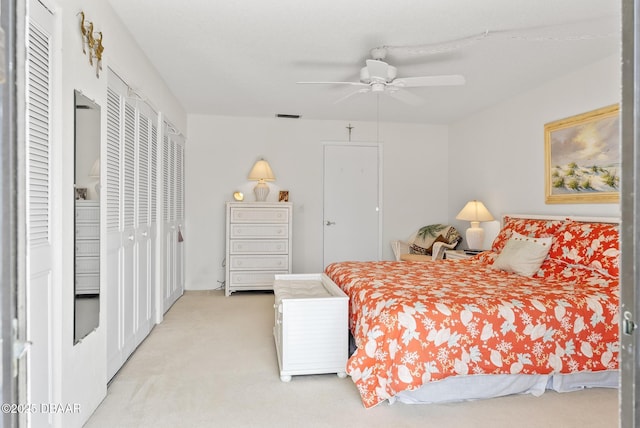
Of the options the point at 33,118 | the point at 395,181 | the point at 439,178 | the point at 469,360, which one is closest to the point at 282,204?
the point at 395,181

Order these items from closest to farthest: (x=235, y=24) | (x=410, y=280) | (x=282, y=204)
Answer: (x=235, y=24), (x=410, y=280), (x=282, y=204)

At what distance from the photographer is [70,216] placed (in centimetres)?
191

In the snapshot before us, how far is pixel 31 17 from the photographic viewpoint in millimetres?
1559

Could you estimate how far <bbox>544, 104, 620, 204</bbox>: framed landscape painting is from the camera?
3.16m

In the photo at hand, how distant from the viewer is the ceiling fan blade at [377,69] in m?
2.86

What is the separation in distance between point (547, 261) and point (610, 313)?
31.6 inches

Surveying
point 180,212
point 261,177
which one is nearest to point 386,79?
point 261,177

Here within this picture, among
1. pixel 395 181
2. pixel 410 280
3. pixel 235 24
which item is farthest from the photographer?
pixel 395 181

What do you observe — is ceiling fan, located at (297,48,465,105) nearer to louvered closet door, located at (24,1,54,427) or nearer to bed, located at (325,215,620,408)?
bed, located at (325,215,620,408)

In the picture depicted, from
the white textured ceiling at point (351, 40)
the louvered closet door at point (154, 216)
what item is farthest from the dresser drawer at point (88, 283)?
the white textured ceiling at point (351, 40)

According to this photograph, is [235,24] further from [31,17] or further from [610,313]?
[610,313]

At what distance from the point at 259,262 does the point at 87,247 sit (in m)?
3.13

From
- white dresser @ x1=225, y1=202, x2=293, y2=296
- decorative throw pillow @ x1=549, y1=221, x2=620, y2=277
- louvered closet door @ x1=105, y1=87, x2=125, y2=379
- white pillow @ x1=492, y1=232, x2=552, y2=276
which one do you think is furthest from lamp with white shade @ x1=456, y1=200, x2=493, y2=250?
louvered closet door @ x1=105, y1=87, x2=125, y2=379

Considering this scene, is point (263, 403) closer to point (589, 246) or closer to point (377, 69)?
point (377, 69)
